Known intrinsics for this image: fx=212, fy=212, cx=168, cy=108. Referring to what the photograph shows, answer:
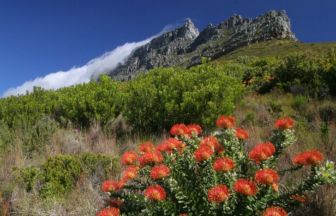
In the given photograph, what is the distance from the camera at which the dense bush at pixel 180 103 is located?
5055 mm

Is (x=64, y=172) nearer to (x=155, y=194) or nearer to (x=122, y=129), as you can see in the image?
(x=155, y=194)

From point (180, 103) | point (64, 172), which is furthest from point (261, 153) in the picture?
point (180, 103)

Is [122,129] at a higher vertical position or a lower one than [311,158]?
higher

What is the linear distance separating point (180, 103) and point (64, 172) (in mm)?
2877

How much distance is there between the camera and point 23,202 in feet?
8.83

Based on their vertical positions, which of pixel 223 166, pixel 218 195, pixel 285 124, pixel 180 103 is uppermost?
pixel 180 103

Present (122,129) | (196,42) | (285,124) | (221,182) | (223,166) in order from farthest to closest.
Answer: (196,42)
(122,129)
(285,124)
(221,182)
(223,166)

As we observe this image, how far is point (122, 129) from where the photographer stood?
632 centimetres

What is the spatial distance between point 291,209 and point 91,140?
4285 millimetres

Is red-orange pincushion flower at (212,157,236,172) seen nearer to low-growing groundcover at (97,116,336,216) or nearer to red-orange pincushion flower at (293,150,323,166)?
low-growing groundcover at (97,116,336,216)

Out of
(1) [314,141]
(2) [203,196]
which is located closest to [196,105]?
(1) [314,141]

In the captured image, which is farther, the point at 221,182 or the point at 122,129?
the point at 122,129

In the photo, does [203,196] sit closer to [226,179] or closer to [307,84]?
[226,179]

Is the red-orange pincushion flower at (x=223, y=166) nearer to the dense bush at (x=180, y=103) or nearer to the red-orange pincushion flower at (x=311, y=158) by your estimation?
the red-orange pincushion flower at (x=311, y=158)
